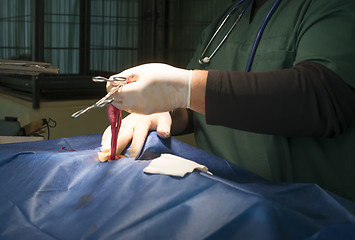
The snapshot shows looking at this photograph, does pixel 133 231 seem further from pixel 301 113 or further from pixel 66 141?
pixel 66 141

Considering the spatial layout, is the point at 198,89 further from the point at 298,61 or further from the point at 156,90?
the point at 298,61

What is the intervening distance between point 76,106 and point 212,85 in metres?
1.93

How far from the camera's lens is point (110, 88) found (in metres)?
1.03

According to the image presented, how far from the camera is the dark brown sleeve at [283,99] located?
0.83 meters

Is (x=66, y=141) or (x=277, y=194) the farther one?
(x=66, y=141)

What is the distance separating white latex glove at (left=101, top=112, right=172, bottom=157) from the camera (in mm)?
1102

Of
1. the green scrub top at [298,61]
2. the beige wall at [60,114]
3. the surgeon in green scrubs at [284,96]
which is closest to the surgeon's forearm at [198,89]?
the surgeon in green scrubs at [284,96]

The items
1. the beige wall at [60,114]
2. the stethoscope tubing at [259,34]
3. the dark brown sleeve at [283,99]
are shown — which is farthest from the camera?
the beige wall at [60,114]

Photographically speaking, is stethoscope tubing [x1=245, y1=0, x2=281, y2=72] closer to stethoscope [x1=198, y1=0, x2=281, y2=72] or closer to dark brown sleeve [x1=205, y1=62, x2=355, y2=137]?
stethoscope [x1=198, y1=0, x2=281, y2=72]

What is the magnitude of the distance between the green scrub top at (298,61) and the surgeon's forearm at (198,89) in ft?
0.80

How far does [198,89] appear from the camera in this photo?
874 millimetres

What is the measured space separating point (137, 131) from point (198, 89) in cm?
34

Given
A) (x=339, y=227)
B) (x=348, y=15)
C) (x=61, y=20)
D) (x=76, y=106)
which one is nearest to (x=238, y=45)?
(x=348, y=15)

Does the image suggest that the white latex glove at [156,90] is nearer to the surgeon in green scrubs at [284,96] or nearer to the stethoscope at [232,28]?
the surgeon in green scrubs at [284,96]
